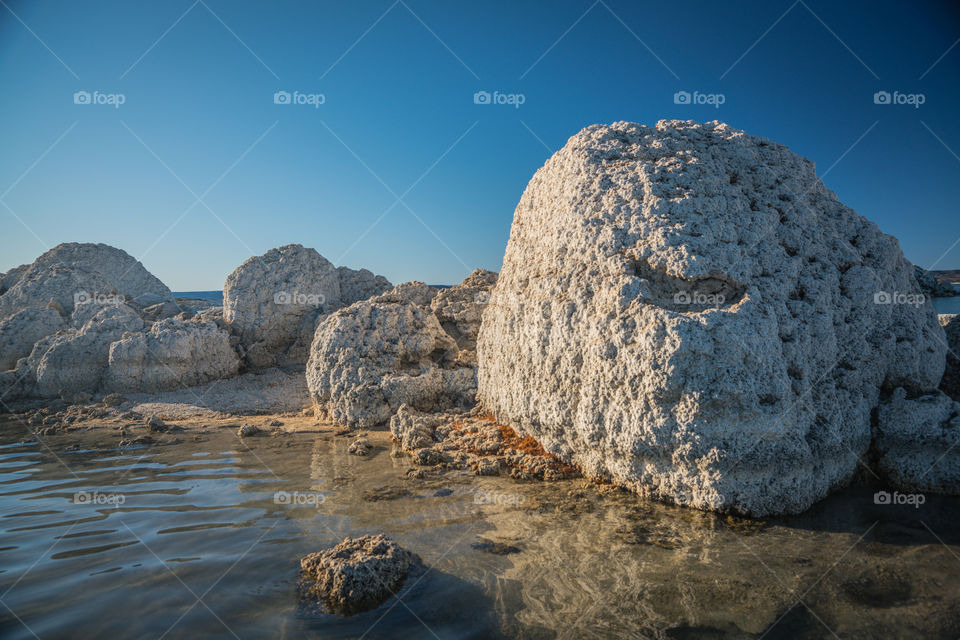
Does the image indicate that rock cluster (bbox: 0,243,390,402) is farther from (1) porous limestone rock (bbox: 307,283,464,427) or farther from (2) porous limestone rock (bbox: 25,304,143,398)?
(1) porous limestone rock (bbox: 307,283,464,427)

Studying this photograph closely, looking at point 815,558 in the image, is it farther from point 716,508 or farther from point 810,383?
point 810,383

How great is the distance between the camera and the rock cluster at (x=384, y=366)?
792cm

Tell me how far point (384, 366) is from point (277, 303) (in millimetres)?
4984

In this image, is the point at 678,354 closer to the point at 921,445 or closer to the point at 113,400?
the point at 921,445

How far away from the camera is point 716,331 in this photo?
14.0 ft

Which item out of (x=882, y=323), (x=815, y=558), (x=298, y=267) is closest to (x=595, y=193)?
(x=882, y=323)

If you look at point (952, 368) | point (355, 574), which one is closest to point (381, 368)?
point (355, 574)

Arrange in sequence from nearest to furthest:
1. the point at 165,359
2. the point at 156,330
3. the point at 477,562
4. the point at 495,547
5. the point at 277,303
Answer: the point at 477,562, the point at 495,547, the point at 165,359, the point at 156,330, the point at 277,303

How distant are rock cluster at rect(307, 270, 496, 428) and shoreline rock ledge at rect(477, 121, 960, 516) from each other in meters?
2.25

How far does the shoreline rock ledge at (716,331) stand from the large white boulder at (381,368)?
7.31ft

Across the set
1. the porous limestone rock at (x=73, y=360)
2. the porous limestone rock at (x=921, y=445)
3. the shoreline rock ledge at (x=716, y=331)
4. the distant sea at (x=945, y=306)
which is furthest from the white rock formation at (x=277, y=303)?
the distant sea at (x=945, y=306)

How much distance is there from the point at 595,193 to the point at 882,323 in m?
3.39

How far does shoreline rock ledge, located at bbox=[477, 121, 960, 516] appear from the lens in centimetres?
426

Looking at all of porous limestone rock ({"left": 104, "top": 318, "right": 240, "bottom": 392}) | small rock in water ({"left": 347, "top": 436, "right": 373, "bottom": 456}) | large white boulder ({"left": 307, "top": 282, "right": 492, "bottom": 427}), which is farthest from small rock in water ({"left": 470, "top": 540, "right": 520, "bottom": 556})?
porous limestone rock ({"left": 104, "top": 318, "right": 240, "bottom": 392})
